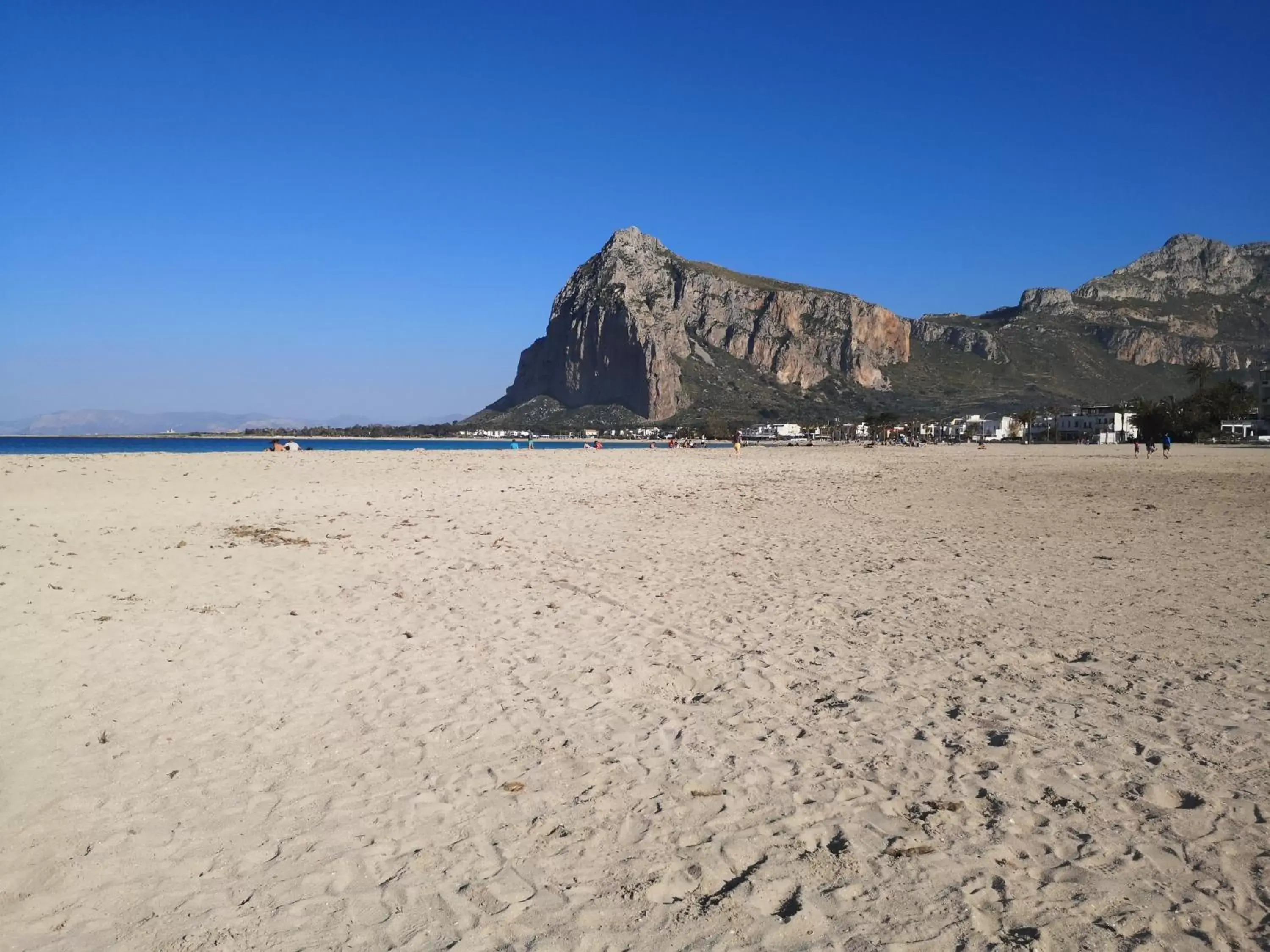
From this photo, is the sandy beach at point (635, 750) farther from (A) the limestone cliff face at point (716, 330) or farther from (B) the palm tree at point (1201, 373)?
(A) the limestone cliff face at point (716, 330)

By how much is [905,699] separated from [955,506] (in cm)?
1340

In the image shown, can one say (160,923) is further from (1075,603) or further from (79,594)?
(1075,603)

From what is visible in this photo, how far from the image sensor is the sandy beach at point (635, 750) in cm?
312

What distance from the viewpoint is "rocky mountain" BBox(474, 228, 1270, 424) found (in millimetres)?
163500

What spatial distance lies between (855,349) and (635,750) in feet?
647

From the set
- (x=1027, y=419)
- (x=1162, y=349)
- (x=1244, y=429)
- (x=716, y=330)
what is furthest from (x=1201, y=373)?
(x=716, y=330)

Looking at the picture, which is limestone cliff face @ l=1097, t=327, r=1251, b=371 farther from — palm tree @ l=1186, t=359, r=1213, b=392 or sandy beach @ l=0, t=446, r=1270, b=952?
sandy beach @ l=0, t=446, r=1270, b=952

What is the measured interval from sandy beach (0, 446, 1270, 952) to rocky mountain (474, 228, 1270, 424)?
15244cm

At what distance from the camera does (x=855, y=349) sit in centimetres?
19100

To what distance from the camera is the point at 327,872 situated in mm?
3445

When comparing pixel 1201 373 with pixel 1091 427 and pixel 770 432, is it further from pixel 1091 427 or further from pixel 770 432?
pixel 770 432

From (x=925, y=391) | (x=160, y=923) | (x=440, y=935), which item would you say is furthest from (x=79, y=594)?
(x=925, y=391)

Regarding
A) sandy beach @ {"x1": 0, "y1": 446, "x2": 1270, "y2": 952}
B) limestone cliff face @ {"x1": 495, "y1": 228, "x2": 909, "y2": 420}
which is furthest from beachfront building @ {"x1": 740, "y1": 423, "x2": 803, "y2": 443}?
A: sandy beach @ {"x1": 0, "y1": 446, "x2": 1270, "y2": 952}

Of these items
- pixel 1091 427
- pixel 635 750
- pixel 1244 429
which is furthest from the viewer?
pixel 1091 427
